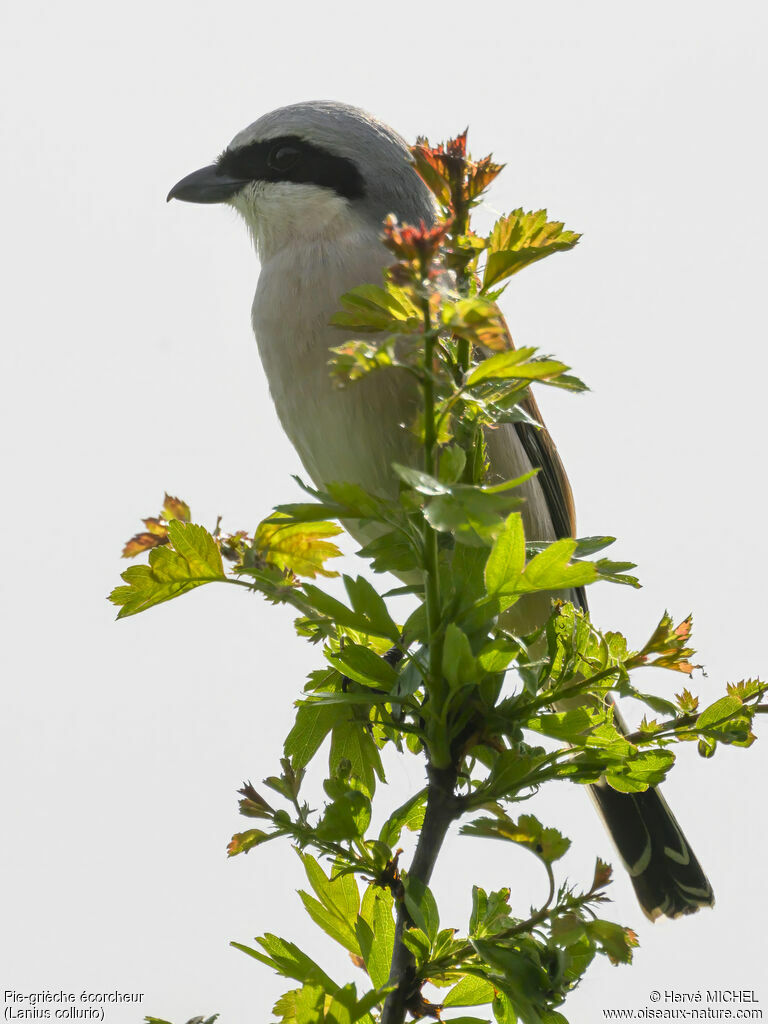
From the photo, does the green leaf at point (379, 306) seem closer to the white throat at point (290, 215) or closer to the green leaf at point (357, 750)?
the green leaf at point (357, 750)

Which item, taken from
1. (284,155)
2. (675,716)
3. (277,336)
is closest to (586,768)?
(675,716)

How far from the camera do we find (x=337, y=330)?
236 centimetres

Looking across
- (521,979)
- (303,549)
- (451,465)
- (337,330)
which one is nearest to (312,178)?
(337,330)

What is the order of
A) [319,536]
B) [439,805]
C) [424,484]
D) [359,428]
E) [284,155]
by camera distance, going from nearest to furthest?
[424,484] → [439,805] → [319,536] → [359,428] → [284,155]

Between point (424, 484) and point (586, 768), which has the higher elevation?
point (424, 484)

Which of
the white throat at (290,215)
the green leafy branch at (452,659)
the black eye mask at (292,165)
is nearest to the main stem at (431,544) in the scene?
the green leafy branch at (452,659)

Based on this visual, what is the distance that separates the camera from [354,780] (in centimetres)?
152

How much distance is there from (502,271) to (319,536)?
0.42 meters

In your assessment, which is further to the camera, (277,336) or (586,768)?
(277,336)

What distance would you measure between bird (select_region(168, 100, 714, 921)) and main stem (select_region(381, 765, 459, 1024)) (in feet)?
3.22

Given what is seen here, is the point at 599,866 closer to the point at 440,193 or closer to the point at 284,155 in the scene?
the point at 440,193

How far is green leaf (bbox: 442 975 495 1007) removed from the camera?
137cm

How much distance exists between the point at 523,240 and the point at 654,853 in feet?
6.07

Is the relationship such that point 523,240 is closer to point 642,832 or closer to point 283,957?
point 283,957
